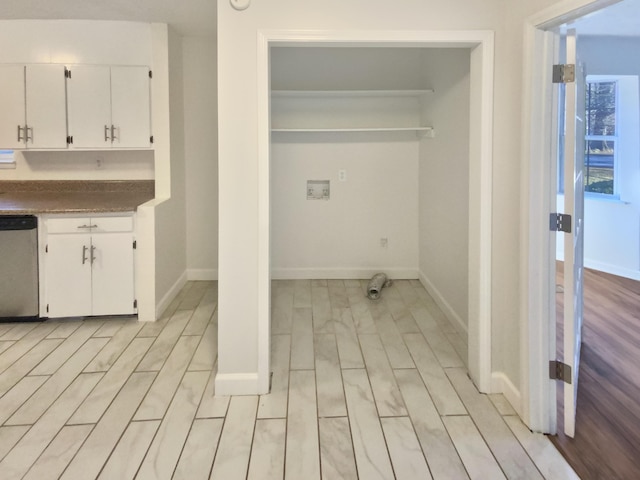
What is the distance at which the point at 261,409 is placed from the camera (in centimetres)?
261

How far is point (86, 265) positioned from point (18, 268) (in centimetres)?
50

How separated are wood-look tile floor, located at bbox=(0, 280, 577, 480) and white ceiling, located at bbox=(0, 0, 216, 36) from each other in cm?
246

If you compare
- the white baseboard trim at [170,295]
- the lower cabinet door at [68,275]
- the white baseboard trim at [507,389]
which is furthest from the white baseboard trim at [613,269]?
the lower cabinet door at [68,275]

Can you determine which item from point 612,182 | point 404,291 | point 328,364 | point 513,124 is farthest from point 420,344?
point 612,182

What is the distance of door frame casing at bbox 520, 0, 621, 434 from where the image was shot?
2.29 metres

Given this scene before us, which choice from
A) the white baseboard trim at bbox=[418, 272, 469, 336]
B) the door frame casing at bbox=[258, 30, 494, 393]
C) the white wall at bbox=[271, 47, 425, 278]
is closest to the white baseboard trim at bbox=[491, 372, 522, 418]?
the door frame casing at bbox=[258, 30, 494, 393]

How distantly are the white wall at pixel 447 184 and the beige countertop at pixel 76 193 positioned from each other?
256 cm

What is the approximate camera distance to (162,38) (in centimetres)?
421

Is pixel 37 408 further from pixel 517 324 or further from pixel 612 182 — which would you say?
pixel 612 182

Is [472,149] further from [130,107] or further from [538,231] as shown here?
[130,107]

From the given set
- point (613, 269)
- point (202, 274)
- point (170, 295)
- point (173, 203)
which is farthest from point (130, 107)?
point (613, 269)

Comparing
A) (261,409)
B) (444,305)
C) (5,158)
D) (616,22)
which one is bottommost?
(261,409)

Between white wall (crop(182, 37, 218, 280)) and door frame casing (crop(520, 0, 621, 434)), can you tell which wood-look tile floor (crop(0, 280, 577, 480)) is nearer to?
door frame casing (crop(520, 0, 621, 434))

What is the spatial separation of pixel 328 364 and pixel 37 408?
1.67 metres
